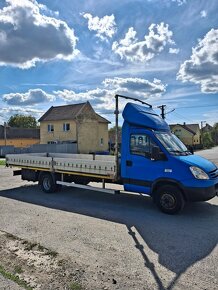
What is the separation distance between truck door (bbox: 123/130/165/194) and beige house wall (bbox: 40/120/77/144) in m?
36.7

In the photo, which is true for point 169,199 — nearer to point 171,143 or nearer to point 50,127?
point 171,143

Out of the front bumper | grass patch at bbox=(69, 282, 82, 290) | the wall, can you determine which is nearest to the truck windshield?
the front bumper

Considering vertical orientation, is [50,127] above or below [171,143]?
above

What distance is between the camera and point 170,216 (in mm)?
7203

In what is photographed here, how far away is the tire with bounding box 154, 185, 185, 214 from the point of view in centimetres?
719

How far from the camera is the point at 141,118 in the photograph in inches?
319

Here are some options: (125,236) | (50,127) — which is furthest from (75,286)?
(50,127)

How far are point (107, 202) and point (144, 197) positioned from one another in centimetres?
135

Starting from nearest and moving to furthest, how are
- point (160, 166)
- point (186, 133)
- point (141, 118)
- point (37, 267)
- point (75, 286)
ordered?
point (75, 286) < point (37, 267) < point (160, 166) < point (141, 118) < point (186, 133)

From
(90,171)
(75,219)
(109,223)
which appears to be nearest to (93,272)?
(109,223)

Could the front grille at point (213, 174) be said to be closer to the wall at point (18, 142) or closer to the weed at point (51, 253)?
the weed at point (51, 253)

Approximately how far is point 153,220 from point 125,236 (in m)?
1.32

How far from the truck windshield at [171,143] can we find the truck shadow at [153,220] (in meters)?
1.62

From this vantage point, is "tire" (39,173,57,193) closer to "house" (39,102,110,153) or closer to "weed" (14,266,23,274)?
"weed" (14,266,23,274)
